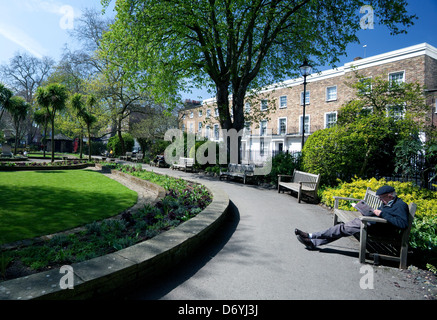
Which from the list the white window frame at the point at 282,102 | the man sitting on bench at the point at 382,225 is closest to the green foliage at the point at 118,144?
the white window frame at the point at 282,102

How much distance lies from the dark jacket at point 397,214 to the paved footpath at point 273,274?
28.1 inches

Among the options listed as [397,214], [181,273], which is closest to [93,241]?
[181,273]

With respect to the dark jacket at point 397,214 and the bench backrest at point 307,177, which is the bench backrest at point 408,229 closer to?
the dark jacket at point 397,214

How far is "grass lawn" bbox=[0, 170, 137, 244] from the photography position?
4.66 m

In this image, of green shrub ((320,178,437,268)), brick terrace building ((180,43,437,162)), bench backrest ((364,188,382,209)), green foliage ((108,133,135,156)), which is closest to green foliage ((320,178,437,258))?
green shrub ((320,178,437,268))

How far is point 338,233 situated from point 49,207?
666 cm

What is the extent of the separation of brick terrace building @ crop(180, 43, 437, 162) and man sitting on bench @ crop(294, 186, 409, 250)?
39.6 ft

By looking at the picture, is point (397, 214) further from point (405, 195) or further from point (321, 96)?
point (321, 96)

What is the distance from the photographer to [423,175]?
7695mm

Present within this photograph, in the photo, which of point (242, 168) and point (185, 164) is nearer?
point (242, 168)

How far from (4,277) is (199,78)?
52.2 ft

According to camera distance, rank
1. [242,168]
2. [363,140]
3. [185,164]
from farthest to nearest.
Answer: [185,164] < [242,168] < [363,140]

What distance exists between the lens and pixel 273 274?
3371 mm
